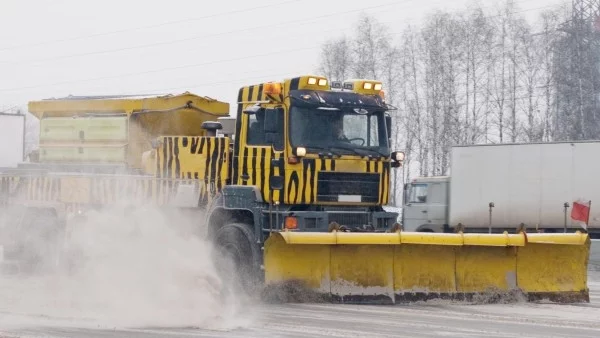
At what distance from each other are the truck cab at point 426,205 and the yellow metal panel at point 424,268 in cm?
1432

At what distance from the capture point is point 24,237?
1805 centimetres

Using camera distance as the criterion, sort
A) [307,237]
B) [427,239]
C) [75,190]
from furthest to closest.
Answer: [75,190]
[427,239]
[307,237]

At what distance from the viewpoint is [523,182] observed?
27.0 metres

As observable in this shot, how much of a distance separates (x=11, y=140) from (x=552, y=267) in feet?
50.4

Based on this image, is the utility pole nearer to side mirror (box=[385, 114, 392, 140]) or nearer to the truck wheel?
side mirror (box=[385, 114, 392, 140])

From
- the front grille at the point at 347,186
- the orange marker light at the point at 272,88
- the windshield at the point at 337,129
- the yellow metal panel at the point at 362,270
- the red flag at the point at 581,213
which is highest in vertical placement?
the orange marker light at the point at 272,88

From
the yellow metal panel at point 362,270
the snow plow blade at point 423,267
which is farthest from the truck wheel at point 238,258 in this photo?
the yellow metal panel at point 362,270

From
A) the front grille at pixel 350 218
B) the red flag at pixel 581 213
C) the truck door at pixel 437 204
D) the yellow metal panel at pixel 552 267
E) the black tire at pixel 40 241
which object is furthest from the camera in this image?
the truck door at pixel 437 204

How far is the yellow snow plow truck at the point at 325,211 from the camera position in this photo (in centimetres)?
1393

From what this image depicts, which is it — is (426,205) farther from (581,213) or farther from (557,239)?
(557,239)

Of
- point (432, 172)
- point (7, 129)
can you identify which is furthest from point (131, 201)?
point (432, 172)

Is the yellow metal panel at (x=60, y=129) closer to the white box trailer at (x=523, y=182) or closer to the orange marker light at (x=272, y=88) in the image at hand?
the orange marker light at (x=272, y=88)

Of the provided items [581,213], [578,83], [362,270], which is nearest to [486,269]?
[362,270]

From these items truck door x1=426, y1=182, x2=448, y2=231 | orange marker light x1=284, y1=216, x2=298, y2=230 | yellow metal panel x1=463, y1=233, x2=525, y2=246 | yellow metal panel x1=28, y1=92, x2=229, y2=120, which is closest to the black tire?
yellow metal panel x1=28, y1=92, x2=229, y2=120
